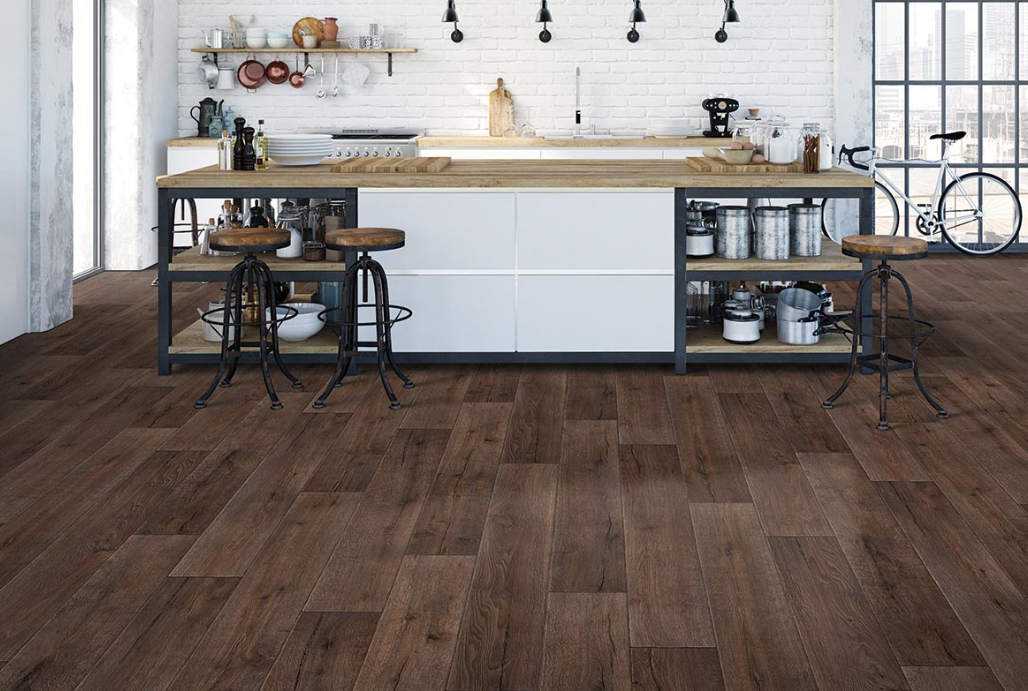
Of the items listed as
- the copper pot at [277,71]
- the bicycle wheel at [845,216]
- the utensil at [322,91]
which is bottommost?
the bicycle wheel at [845,216]

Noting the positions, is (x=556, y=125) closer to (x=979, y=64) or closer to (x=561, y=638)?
(x=979, y=64)

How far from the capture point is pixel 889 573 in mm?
3014

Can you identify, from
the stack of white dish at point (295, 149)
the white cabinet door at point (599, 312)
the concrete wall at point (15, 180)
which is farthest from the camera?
the concrete wall at point (15, 180)

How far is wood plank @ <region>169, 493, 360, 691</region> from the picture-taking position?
2.50 metres

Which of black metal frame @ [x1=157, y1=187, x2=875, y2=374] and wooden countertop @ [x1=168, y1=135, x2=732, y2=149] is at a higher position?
wooden countertop @ [x1=168, y1=135, x2=732, y2=149]

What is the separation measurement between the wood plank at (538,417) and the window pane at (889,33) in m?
5.03

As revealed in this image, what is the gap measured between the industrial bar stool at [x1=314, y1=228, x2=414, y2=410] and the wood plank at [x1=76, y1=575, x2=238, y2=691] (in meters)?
1.83

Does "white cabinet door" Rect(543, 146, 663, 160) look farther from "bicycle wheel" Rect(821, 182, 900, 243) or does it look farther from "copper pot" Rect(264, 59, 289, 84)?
"copper pot" Rect(264, 59, 289, 84)

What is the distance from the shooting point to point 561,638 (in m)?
2.66

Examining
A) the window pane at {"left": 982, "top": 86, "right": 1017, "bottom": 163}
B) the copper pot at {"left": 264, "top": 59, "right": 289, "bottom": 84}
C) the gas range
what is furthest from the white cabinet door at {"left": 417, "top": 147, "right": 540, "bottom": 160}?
the window pane at {"left": 982, "top": 86, "right": 1017, "bottom": 163}

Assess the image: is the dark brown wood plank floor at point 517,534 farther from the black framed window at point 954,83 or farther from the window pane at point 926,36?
the window pane at point 926,36

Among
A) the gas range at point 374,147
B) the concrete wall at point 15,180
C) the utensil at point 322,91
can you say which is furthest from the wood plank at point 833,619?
the utensil at point 322,91

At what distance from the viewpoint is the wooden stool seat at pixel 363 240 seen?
4797 millimetres

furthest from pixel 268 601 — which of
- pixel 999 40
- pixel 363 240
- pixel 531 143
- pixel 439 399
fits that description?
pixel 999 40
